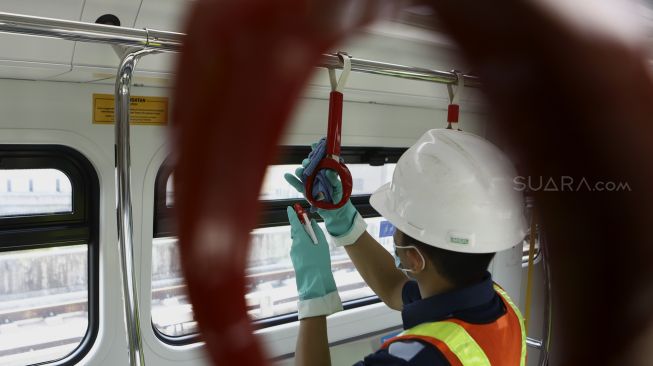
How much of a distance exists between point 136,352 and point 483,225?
819 millimetres

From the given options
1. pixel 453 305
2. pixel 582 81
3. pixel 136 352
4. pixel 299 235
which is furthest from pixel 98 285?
pixel 582 81

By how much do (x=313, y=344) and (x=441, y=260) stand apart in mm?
397

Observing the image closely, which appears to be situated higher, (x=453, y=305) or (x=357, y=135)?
(x=357, y=135)

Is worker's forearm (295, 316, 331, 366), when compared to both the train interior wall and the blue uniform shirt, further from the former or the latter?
the train interior wall

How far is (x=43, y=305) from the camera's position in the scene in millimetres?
2086

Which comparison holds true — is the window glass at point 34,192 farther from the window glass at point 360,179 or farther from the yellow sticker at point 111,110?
the window glass at point 360,179

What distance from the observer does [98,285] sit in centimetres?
200

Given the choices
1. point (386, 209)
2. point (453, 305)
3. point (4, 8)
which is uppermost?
point (4, 8)

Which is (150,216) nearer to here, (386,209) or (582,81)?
(386,209)

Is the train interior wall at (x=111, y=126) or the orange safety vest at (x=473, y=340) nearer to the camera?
the orange safety vest at (x=473, y=340)

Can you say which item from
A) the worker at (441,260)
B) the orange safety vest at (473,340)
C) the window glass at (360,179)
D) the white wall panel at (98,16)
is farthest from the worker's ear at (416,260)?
the window glass at (360,179)

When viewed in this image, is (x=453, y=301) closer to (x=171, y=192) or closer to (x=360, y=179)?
(x=171, y=192)

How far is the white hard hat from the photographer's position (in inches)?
38.0

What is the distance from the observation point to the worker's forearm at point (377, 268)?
5.57 feet
